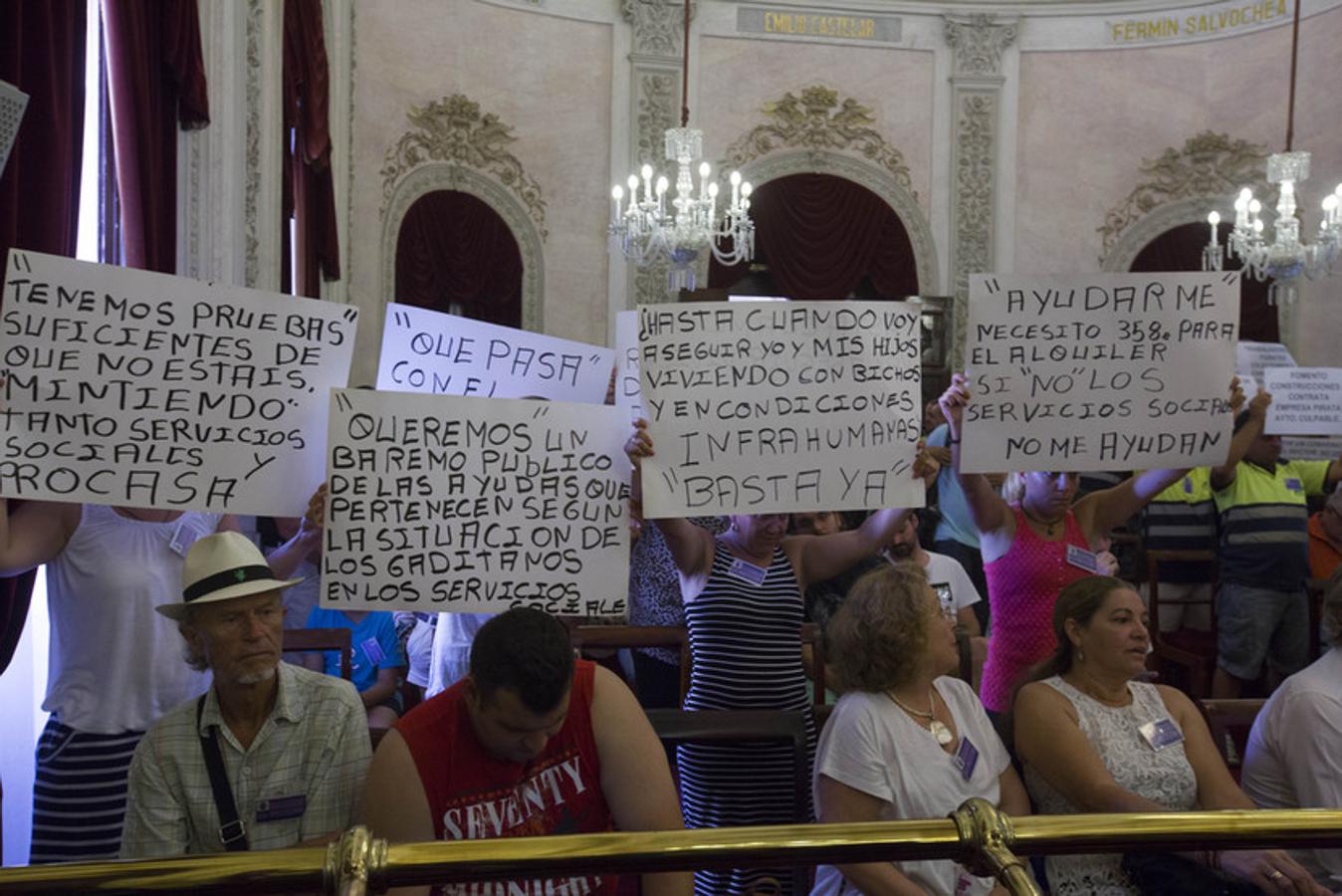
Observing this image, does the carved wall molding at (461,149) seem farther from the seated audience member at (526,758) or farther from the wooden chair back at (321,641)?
the seated audience member at (526,758)

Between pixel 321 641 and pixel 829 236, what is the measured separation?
9.85 meters

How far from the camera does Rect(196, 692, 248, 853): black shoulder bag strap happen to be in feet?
7.02

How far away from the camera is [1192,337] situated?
3.30m

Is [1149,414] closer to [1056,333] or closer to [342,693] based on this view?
[1056,333]

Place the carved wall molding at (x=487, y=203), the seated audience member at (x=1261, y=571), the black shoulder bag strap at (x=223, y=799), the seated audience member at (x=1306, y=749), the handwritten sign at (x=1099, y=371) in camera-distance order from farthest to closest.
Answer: the carved wall molding at (x=487, y=203), the seated audience member at (x=1261, y=571), the handwritten sign at (x=1099, y=371), the seated audience member at (x=1306, y=749), the black shoulder bag strap at (x=223, y=799)

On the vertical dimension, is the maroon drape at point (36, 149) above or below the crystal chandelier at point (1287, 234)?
below

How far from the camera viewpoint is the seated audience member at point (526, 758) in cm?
198

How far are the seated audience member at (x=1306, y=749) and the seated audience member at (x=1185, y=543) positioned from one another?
3.38 meters

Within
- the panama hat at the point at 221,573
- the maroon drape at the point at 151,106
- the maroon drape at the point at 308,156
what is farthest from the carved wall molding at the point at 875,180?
the panama hat at the point at 221,573

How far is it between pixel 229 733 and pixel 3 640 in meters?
1.26

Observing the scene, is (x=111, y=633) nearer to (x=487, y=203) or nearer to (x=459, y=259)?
(x=459, y=259)

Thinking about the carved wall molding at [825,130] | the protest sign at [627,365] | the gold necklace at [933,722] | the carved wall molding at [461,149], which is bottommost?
the gold necklace at [933,722]

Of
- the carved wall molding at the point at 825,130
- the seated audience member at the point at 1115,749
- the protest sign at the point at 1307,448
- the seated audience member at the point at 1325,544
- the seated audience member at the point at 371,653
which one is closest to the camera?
the seated audience member at the point at 1115,749

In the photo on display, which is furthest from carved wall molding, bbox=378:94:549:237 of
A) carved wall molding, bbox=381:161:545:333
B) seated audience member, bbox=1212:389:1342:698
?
seated audience member, bbox=1212:389:1342:698
